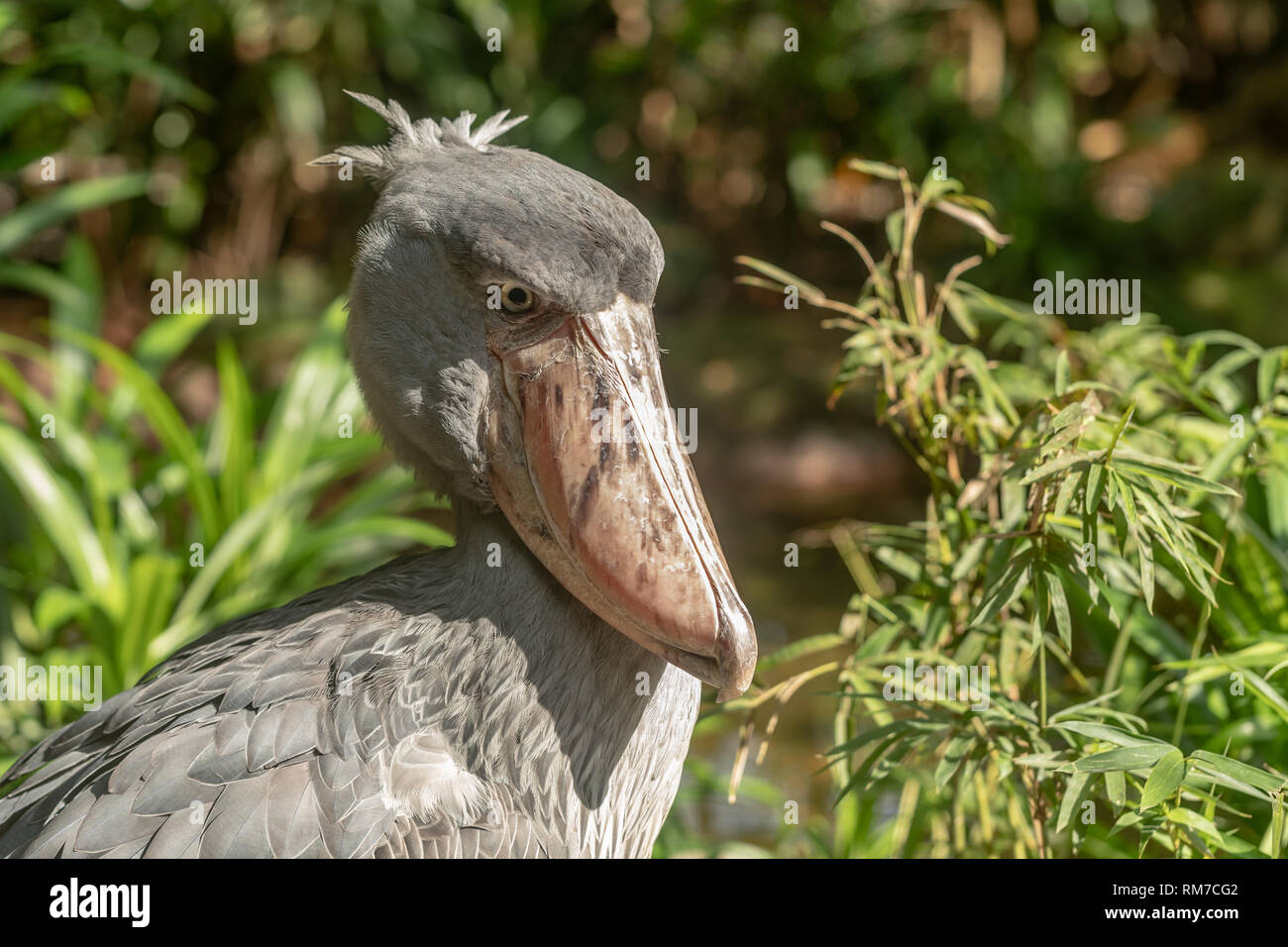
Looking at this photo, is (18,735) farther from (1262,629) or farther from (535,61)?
(535,61)

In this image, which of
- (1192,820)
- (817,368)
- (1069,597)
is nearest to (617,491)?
(1192,820)

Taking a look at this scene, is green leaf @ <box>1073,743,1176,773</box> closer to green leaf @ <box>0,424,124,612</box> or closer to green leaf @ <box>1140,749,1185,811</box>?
green leaf @ <box>1140,749,1185,811</box>

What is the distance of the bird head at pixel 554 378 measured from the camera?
4.33 ft

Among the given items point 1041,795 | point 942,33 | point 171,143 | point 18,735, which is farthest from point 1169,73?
point 18,735

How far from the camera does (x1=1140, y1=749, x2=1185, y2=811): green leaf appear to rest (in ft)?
4.39

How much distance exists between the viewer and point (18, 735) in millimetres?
2281

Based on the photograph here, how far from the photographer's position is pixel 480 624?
1.38 metres

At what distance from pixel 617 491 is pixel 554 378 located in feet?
0.48

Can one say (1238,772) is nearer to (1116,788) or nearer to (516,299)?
(1116,788)

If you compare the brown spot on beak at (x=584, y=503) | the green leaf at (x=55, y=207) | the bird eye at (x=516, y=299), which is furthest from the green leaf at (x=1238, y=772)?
the green leaf at (x=55, y=207)

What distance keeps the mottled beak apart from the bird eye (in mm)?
36

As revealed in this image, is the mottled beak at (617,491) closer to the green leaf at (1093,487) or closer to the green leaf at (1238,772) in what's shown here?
the green leaf at (1093,487)

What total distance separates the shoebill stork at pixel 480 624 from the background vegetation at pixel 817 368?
42cm

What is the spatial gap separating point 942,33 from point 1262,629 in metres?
4.71
